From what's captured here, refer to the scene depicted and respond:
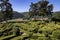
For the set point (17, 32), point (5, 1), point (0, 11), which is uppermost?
point (5, 1)

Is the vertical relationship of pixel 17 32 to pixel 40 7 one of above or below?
below

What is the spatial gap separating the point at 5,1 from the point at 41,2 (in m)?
13.7

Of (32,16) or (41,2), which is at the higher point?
(41,2)

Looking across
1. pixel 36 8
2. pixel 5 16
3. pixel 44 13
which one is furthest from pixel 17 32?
pixel 36 8

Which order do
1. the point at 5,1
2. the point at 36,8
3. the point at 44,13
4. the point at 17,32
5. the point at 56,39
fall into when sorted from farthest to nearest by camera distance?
1. the point at 36,8
2. the point at 44,13
3. the point at 5,1
4. the point at 17,32
5. the point at 56,39

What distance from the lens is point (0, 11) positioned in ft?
164

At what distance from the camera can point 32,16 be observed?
6266cm

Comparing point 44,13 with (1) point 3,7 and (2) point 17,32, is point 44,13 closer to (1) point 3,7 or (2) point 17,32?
(1) point 3,7

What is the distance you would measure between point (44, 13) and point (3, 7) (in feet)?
49.1

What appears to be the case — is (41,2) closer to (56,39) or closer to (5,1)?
(5,1)

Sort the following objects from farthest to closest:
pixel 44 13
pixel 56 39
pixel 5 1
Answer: pixel 44 13
pixel 5 1
pixel 56 39

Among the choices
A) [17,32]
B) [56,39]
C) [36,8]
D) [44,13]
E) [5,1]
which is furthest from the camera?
[36,8]

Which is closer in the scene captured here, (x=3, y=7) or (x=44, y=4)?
(x=3, y=7)

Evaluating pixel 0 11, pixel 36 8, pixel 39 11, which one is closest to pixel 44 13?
pixel 39 11
